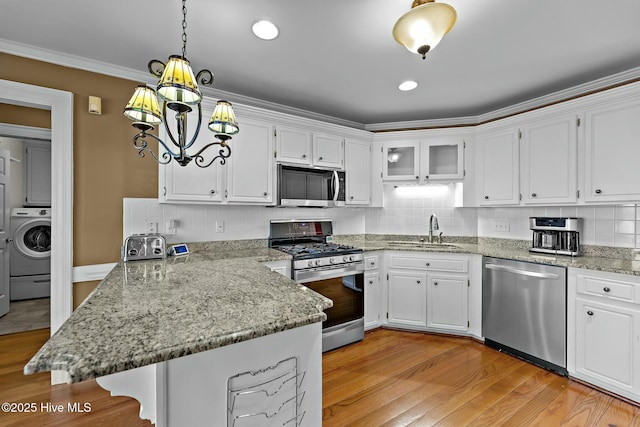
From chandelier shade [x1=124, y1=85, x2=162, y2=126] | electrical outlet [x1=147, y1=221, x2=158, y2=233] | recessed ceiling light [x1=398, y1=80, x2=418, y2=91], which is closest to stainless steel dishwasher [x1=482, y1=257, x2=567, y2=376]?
recessed ceiling light [x1=398, y1=80, x2=418, y2=91]

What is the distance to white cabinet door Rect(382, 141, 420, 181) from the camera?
137 inches

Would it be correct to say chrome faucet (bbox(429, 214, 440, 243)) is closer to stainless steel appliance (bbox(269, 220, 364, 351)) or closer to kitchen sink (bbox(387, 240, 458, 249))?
kitchen sink (bbox(387, 240, 458, 249))

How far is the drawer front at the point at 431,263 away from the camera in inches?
119

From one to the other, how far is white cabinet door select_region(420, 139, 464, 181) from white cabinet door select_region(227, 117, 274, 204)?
1.78m

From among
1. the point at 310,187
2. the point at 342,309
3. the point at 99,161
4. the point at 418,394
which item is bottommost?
the point at 418,394

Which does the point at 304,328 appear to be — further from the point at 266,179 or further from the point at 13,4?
the point at 13,4

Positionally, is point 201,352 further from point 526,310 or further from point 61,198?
point 526,310

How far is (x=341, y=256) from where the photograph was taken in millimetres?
2883

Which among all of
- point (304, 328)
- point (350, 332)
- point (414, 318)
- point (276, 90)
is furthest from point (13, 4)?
point (414, 318)

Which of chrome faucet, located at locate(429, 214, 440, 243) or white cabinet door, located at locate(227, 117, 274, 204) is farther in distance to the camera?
A: chrome faucet, located at locate(429, 214, 440, 243)

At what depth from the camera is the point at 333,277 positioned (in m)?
2.83

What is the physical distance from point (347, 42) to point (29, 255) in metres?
5.18

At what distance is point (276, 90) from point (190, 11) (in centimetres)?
118

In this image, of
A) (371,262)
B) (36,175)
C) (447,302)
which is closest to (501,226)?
(447,302)
